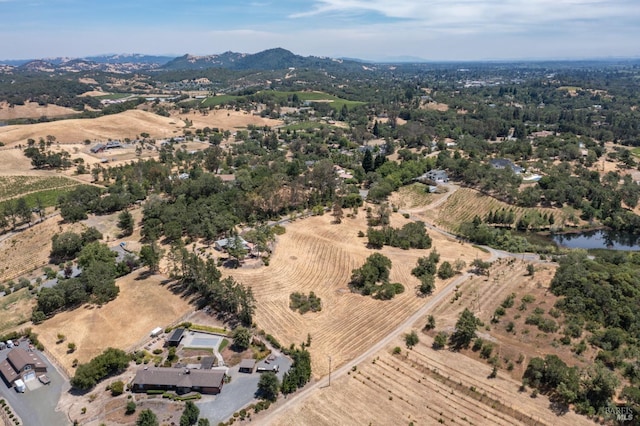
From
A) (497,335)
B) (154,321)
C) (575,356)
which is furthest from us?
(154,321)

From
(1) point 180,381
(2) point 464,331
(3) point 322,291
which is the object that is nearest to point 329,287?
(3) point 322,291

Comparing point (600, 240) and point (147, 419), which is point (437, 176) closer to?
point (600, 240)

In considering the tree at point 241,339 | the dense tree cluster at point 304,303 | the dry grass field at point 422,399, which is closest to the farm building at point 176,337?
the tree at point 241,339

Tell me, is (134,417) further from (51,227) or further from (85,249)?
(51,227)

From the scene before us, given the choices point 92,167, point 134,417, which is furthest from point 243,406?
point 92,167

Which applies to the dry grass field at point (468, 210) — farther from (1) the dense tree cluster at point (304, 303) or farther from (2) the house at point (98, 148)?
(2) the house at point (98, 148)

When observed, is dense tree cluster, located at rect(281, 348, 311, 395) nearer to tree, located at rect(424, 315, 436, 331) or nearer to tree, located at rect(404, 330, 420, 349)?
tree, located at rect(404, 330, 420, 349)

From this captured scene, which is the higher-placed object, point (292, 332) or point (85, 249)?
point (85, 249)
